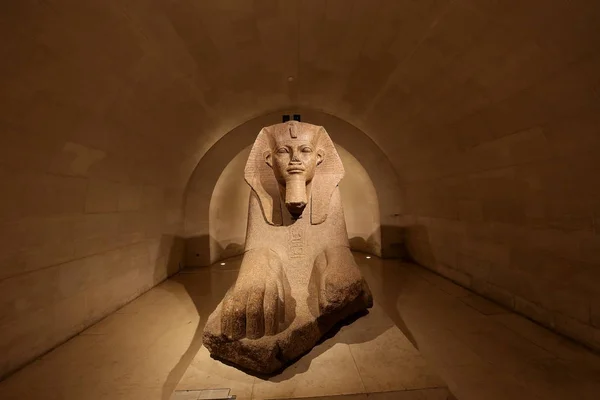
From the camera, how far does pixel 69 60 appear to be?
2.13 metres

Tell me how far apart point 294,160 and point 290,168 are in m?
0.08

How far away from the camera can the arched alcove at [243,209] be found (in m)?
5.53

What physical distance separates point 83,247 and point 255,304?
6.74 feet

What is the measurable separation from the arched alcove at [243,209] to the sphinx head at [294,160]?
9.58 feet

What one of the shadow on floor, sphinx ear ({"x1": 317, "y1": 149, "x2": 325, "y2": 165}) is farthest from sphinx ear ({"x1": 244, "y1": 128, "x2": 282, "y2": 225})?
the shadow on floor

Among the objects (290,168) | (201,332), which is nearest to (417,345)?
(290,168)

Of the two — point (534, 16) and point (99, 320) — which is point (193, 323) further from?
point (534, 16)

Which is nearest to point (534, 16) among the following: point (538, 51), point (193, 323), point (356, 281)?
point (538, 51)

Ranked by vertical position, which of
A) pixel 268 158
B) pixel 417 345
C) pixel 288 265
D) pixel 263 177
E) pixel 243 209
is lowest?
pixel 417 345

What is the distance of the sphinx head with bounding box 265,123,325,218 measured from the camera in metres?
2.38

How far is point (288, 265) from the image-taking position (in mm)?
2537

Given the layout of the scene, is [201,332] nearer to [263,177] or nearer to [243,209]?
[263,177]

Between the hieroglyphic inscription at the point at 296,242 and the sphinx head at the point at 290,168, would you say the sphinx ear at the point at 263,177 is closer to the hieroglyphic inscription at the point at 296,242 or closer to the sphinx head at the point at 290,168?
the sphinx head at the point at 290,168

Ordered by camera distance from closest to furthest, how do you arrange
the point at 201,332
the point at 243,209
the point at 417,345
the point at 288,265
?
1. the point at 417,345
2. the point at 288,265
3. the point at 201,332
4. the point at 243,209
